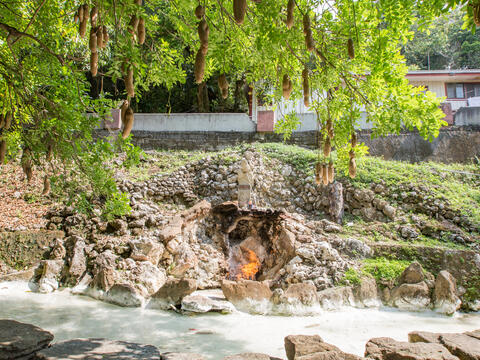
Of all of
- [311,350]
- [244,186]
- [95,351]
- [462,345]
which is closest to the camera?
[95,351]

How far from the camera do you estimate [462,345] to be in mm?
3439

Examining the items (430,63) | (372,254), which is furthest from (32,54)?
(430,63)

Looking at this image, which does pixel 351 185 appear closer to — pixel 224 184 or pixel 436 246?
pixel 436 246

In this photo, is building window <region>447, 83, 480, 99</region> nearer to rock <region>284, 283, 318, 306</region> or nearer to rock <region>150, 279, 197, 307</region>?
rock <region>284, 283, 318, 306</region>

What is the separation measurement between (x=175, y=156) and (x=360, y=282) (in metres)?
8.82

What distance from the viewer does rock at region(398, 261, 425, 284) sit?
23.7 ft

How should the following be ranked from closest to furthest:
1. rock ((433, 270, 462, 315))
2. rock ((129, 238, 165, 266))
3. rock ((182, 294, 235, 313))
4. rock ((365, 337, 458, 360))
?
rock ((365, 337, 458, 360)) < rock ((182, 294, 235, 313)) < rock ((433, 270, 462, 315)) < rock ((129, 238, 165, 266))

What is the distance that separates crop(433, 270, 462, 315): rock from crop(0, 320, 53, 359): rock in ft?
22.7

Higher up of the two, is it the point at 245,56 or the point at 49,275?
the point at 245,56

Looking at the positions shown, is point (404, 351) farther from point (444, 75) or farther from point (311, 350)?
point (444, 75)

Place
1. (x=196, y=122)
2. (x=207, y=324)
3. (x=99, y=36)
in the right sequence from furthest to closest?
(x=196, y=122) < (x=207, y=324) < (x=99, y=36)

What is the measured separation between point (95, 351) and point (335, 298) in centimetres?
503

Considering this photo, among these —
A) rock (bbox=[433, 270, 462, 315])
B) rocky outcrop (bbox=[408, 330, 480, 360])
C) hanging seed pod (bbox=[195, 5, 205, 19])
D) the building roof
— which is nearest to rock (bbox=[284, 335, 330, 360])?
rocky outcrop (bbox=[408, 330, 480, 360])

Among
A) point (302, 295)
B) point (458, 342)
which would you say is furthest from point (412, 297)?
point (458, 342)
